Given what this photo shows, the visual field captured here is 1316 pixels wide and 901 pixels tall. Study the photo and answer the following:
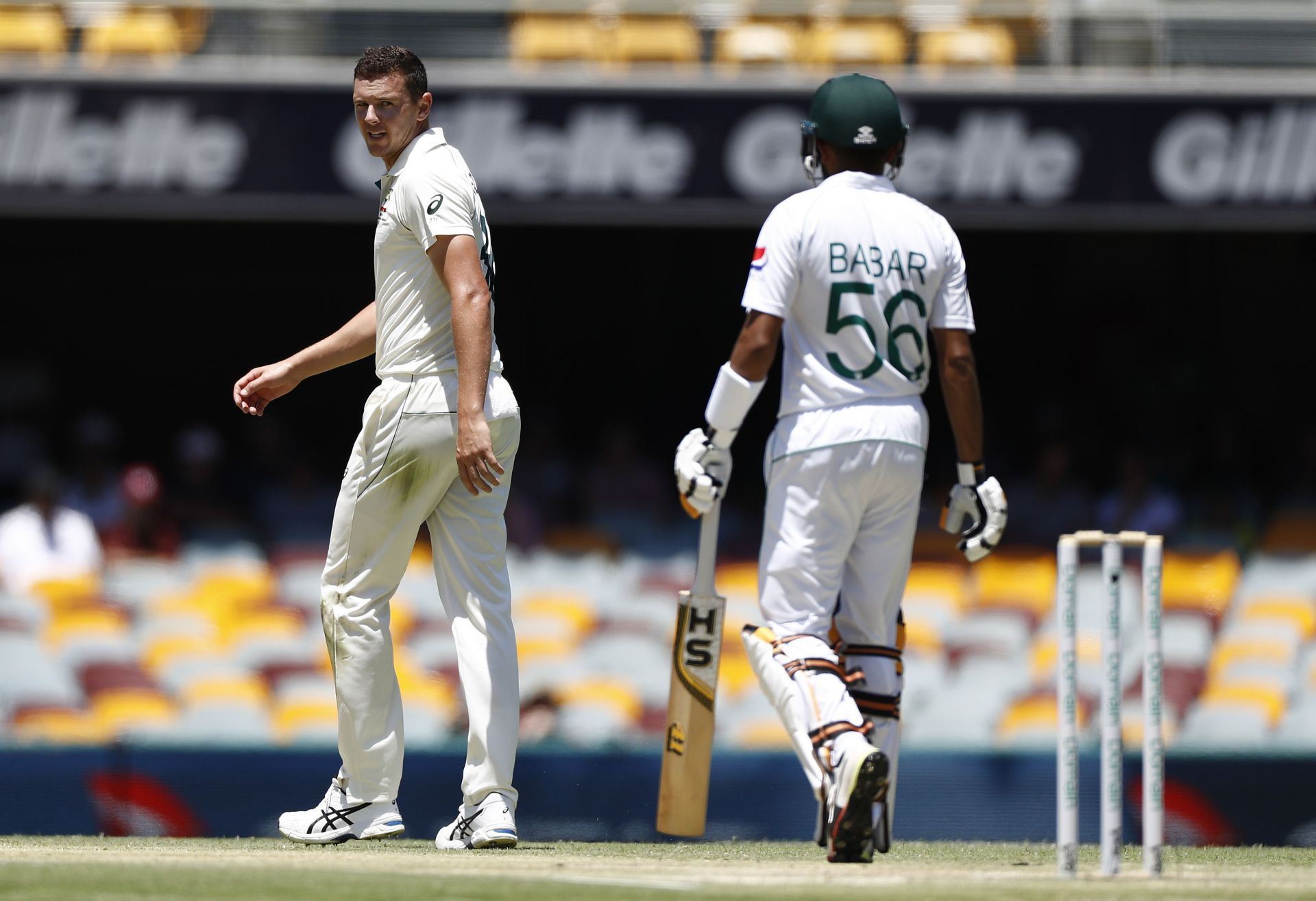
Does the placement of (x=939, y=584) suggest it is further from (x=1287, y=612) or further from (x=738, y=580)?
(x=1287, y=612)

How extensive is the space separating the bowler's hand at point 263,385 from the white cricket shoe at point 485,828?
107 cm

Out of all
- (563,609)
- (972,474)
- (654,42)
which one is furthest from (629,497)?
(972,474)

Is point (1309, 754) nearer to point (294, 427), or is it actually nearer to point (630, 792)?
point (630, 792)

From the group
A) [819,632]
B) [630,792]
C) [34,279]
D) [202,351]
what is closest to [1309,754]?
[630,792]

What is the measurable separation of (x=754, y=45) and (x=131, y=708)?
434 cm

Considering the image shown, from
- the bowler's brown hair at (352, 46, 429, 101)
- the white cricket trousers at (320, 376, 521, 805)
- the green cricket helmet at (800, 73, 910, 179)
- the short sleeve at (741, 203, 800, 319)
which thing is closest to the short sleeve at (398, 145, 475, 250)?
the bowler's brown hair at (352, 46, 429, 101)

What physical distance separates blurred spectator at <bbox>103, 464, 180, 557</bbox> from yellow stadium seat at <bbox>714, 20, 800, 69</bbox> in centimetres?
369

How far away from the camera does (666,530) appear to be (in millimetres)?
9453

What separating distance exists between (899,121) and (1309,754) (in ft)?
12.8

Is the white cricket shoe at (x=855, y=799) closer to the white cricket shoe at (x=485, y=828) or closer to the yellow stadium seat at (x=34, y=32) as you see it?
the white cricket shoe at (x=485, y=828)

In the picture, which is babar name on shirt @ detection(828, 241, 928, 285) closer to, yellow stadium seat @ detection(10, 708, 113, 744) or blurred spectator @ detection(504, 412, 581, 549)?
yellow stadium seat @ detection(10, 708, 113, 744)

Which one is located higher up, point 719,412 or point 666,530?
point 666,530

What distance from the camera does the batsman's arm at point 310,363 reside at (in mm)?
4363

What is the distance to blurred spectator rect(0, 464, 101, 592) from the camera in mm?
9047
